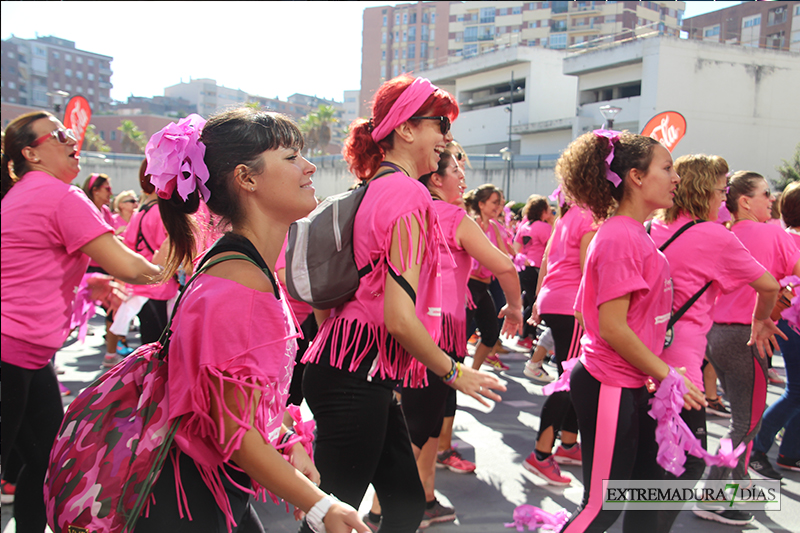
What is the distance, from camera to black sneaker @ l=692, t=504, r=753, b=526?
3357mm

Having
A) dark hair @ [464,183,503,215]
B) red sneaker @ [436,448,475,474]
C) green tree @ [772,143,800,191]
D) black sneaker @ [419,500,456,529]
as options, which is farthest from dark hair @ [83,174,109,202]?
green tree @ [772,143,800,191]

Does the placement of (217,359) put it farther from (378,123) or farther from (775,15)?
(775,15)

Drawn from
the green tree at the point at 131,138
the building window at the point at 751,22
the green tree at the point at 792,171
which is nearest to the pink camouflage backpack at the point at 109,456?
the green tree at the point at 792,171

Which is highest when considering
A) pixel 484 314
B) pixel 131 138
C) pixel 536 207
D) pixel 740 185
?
pixel 131 138

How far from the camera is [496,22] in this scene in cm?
7625

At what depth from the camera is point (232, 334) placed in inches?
53.4

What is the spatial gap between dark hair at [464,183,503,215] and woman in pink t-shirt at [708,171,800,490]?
10.2 ft

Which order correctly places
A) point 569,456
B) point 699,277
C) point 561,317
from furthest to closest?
1. point 569,456
2. point 561,317
3. point 699,277

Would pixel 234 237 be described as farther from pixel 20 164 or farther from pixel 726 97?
pixel 726 97

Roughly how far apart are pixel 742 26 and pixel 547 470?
3433 centimetres

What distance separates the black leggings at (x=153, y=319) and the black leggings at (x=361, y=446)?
276cm

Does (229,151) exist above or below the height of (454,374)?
above

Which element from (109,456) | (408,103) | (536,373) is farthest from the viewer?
(536,373)

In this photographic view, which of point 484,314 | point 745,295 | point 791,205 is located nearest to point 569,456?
point 745,295
